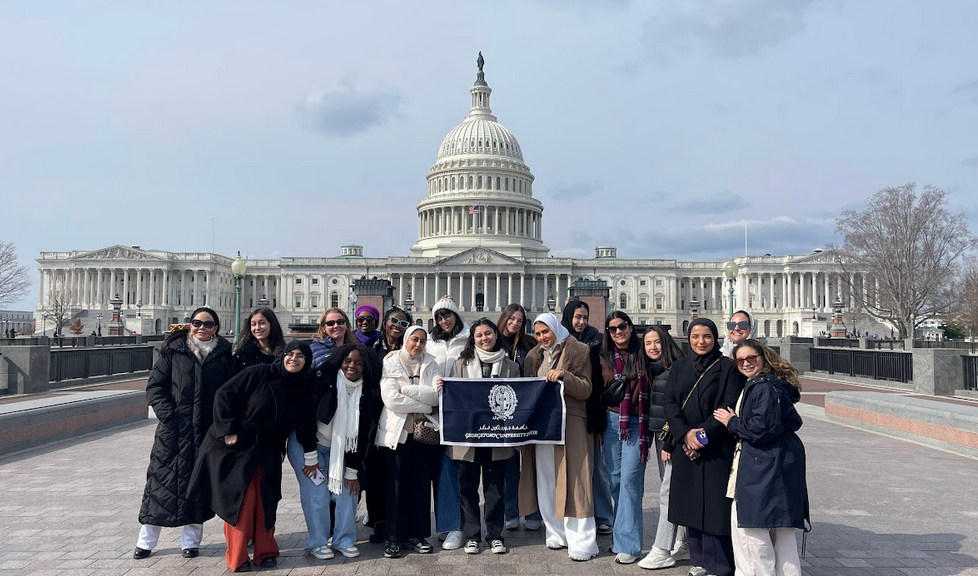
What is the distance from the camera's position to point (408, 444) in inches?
288

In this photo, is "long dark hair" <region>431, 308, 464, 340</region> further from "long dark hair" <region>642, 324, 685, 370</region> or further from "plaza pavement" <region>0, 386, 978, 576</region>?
"plaza pavement" <region>0, 386, 978, 576</region>

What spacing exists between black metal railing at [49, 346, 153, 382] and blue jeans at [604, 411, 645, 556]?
847 inches

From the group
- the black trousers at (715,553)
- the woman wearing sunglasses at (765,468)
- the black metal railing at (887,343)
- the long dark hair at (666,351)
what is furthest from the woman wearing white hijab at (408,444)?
the black metal railing at (887,343)

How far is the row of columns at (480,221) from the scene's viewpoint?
372 ft

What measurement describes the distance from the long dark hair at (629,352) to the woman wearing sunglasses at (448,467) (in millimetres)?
1535

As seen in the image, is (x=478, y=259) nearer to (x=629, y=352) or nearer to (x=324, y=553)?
(x=629, y=352)

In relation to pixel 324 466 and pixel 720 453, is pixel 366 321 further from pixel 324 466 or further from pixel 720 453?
pixel 720 453

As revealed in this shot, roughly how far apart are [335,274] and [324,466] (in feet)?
341

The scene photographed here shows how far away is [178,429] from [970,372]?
2166 cm

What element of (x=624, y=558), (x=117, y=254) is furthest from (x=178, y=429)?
(x=117, y=254)

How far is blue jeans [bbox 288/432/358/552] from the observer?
23.4ft

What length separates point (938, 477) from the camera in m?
10.7

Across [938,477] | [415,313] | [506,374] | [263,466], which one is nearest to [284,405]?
[263,466]

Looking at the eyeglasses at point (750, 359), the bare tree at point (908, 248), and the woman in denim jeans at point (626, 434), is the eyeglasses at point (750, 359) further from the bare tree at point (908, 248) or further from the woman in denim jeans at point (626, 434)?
the bare tree at point (908, 248)
